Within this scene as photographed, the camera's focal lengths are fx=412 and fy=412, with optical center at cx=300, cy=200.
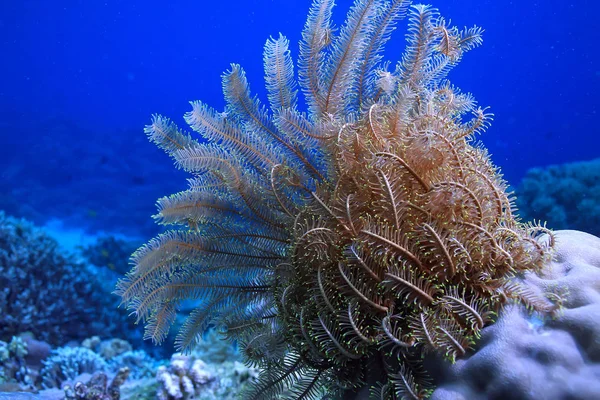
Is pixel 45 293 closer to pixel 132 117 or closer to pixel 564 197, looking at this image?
pixel 564 197

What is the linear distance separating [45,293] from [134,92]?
81.7 feet

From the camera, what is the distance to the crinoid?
6.54 feet

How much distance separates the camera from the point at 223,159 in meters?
2.81

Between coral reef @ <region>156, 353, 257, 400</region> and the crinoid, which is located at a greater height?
the crinoid

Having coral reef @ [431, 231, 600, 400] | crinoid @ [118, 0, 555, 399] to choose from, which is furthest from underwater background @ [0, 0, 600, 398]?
coral reef @ [431, 231, 600, 400]

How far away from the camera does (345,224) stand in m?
2.12

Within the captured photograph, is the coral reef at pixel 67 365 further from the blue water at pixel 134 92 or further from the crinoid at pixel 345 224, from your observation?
the blue water at pixel 134 92

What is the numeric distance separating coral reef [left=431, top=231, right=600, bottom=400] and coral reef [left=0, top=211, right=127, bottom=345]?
7.52 metres

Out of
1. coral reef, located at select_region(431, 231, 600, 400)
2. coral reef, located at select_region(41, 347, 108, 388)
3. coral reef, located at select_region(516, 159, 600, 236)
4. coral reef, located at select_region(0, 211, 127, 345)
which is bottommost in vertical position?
coral reef, located at select_region(41, 347, 108, 388)

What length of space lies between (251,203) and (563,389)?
2.01 metres

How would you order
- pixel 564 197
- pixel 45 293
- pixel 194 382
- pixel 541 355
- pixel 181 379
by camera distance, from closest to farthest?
pixel 541 355 < pixel 181 379 < pixel 194 382 < pixel 45 293 < pixel 564 197

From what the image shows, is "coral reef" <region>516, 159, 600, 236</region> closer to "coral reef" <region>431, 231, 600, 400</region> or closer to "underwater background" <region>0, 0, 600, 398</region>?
"underwater background" <region>0, 0, 600, 398</region>

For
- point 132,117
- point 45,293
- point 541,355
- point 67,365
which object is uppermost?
point 132,117

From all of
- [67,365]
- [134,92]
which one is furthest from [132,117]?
[67,365]
